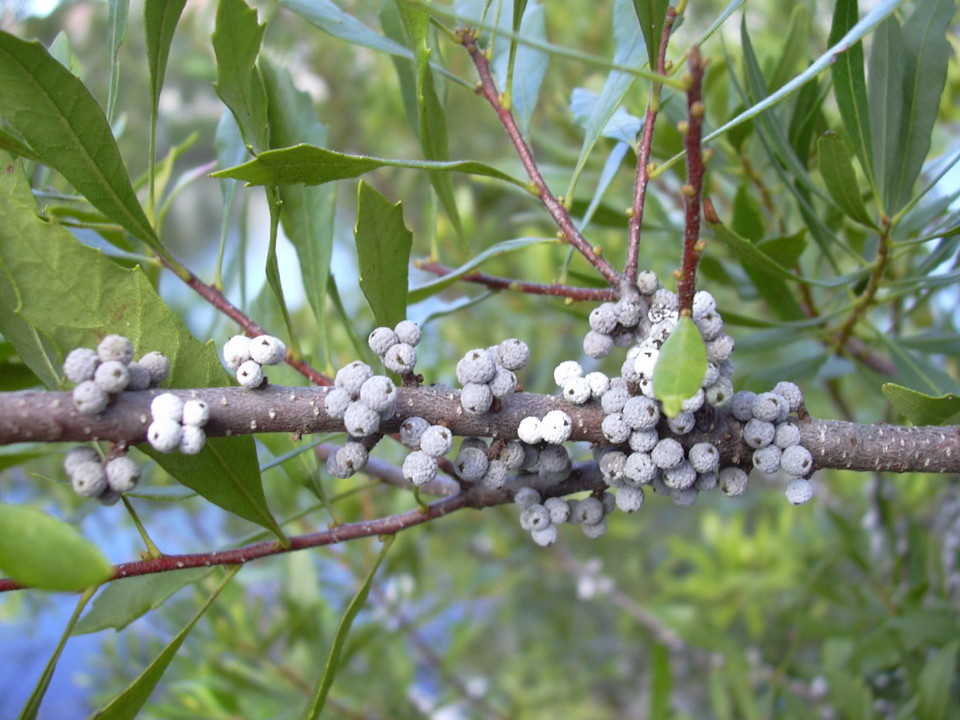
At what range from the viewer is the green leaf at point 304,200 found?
812mm

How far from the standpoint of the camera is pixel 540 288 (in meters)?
0.81

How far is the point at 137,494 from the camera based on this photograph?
2.39ft

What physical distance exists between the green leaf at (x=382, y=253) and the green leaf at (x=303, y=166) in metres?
0.03

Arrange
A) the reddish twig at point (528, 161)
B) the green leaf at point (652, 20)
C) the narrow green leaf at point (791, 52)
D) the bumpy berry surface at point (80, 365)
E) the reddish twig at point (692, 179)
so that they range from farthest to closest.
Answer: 1. the narrow green leaf at point (791, 52)
2. the reddish twig at point (528, 161)
3. the green leaf at point (652, 20)
4. the bumpy berry surface at point (80, 365)
5. the reddish twig at point (692, 179)

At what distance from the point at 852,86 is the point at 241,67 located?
608 mm

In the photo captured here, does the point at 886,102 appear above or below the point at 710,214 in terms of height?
above

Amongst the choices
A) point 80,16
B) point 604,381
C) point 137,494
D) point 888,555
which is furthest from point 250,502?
point 80,16

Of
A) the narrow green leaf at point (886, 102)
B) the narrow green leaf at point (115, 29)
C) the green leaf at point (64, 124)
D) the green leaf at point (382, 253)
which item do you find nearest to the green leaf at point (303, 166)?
the green leaf at point (382, 253)

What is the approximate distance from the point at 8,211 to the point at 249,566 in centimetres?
169

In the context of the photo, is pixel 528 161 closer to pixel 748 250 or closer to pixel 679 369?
pixel 748 250

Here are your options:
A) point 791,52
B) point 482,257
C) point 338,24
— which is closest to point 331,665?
point 482,257

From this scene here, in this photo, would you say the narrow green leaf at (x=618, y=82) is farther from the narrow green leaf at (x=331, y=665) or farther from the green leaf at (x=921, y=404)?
the narrow green leaf at (x=331, y=665)

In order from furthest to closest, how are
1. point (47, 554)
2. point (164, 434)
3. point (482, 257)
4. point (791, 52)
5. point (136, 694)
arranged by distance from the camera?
point (791, 52) → point (482, 257) → point (136, 694) → point (164, 434) → point (47, 554)

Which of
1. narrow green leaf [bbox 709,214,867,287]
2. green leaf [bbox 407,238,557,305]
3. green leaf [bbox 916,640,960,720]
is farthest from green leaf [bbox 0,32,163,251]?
green leaf [bbox 916,640,960,720]
